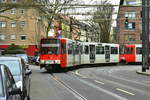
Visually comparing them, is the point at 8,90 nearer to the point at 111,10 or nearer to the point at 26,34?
the point at 111,10

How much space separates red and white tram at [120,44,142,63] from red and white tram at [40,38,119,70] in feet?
21.5

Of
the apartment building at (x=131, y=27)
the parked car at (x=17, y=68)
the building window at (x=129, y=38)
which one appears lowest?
the parked car at (x=17, y=68)

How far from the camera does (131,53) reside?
5709 cm

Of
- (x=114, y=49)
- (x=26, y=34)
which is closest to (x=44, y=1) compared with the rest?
(x=114, y=49)

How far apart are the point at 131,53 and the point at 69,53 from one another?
22.9m

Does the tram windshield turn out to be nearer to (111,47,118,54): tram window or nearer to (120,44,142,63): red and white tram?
(111,47,118,54): tram window

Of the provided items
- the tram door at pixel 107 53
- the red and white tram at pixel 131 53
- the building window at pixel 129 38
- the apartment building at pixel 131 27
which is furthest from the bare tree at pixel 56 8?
the building window at pixel 129 38

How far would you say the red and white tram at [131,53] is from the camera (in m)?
56.7

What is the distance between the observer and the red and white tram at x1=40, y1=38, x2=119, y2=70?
3338 cm

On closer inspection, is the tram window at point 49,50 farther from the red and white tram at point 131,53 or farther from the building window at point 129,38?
the building window at point 129,38

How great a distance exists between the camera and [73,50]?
125ft

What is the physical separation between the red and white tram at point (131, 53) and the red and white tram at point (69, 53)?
21.5 feet

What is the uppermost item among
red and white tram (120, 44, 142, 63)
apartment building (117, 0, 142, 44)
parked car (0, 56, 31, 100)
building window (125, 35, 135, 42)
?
apartment building (117, 0, 142, 44)

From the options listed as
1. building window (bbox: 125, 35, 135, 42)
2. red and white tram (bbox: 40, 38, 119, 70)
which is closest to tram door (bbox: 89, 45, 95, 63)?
red and white tram (bbox: 40, 38, 119, 70)
